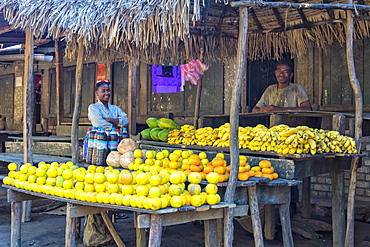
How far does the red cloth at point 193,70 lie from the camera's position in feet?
26.2

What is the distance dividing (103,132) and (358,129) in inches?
123

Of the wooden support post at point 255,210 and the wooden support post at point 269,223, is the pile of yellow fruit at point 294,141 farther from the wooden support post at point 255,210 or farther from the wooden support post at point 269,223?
the wooden support post at point 269,223

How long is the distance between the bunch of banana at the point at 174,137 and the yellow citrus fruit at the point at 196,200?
7.47 feet

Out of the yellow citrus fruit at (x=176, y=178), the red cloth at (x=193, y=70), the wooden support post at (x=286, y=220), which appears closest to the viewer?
the yellow citrus fruit at (x=176, y=178)

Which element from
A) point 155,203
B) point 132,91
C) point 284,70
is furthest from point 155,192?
point 284,70

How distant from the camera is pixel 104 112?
19.2 ft

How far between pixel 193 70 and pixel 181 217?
5413 mm

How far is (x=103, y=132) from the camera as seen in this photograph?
504 cm

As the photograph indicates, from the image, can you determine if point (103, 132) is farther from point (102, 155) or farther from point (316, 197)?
point (316, 197)

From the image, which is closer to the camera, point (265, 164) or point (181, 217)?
point (181, 217)

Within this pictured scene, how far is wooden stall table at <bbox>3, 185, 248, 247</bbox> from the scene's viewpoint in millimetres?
3055

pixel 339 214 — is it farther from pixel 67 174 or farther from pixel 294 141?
pixel 67 174

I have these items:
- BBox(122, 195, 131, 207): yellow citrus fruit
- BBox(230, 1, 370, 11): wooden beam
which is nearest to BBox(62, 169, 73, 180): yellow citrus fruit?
BBox(122, 195, 131, 207): yellow citrus fruit

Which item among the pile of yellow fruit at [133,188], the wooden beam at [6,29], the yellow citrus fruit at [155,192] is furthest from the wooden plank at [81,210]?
the wooden beam at [6,29]
